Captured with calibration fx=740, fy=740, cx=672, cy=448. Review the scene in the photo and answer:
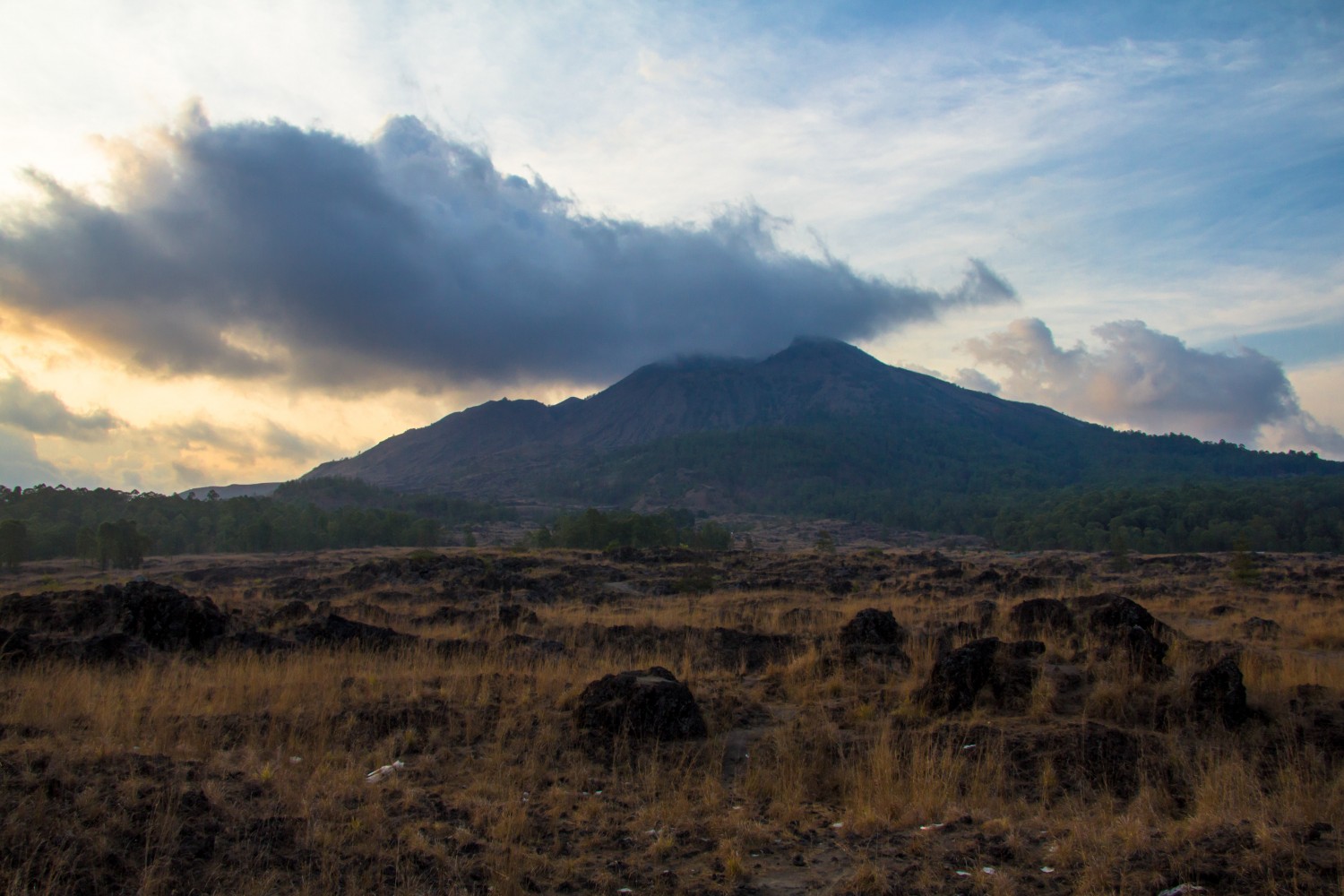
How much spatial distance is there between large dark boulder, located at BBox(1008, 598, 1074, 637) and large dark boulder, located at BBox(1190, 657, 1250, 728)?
5.23 meters

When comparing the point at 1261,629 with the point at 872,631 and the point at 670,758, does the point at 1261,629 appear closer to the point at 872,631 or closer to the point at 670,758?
the point at 872,631

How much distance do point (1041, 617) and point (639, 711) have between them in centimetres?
921

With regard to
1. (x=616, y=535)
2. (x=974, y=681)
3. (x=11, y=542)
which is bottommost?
(x=974, y=681)

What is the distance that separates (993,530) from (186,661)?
101m

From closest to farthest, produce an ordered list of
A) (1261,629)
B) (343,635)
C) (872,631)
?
(872,631)
(343,635)
(1261,629)

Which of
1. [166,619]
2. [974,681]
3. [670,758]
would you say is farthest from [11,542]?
[974,681]

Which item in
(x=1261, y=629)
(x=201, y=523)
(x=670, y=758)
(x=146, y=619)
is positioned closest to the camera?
(x=670, y=758)

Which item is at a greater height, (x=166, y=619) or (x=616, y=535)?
(x=616, y=535)

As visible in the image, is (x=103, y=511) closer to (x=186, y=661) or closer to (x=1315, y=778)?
(x=186, y=661)

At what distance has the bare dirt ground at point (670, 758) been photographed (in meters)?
4.42

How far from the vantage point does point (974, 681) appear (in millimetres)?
8172

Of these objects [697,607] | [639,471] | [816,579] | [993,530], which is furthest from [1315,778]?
[639,471]

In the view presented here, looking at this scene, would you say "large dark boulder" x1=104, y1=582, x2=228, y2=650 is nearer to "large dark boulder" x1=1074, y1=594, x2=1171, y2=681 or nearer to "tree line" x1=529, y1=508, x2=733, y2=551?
"large dark boulder" x1=1074, y1=594, x2=1171, y2=681

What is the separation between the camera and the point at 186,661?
1070 centimetres
